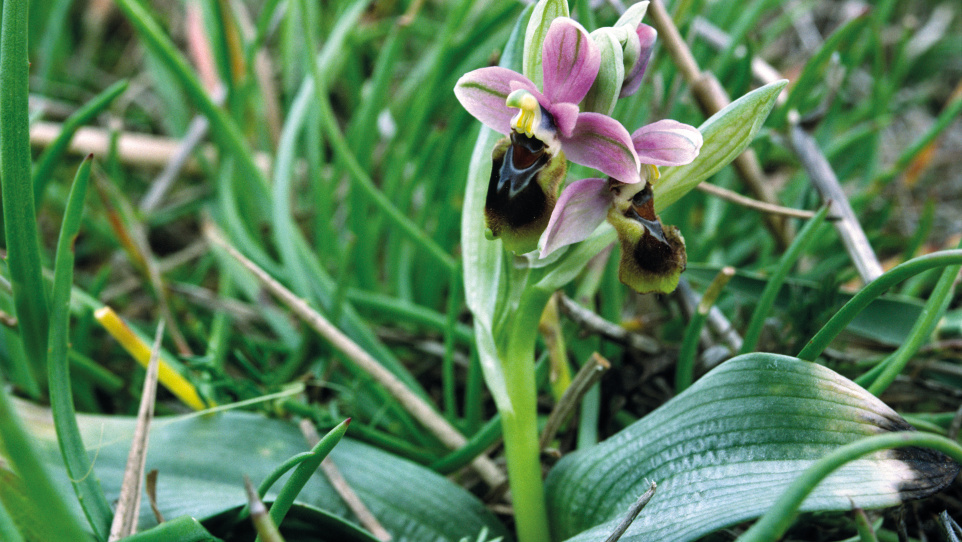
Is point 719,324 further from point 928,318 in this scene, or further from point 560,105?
point 560,105

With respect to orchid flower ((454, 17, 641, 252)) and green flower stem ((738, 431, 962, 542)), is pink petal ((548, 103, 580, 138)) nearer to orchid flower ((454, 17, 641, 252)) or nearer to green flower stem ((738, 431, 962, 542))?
orchid flower ((454, 17, 641, 252))

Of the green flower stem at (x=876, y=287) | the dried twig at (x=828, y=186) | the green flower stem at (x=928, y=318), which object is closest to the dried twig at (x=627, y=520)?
the green flower stem at (x=876, y=287)

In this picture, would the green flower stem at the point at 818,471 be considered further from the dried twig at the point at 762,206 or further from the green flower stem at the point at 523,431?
the dried twig at the point at 762,206

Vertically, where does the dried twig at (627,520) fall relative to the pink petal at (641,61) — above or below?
below

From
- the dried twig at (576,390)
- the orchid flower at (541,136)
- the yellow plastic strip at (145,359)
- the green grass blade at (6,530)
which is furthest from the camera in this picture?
the yellow plastic strip at (145,359)

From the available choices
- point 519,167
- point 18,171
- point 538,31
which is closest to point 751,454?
point 519,167

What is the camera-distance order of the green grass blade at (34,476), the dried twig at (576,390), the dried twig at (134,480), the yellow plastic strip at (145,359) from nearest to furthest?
1. the green grass blade at (34,476)
2. the dried twig at (134,480)
3. the dried twig at (576,390)
4. the yellow plastic strip at (145,359)
